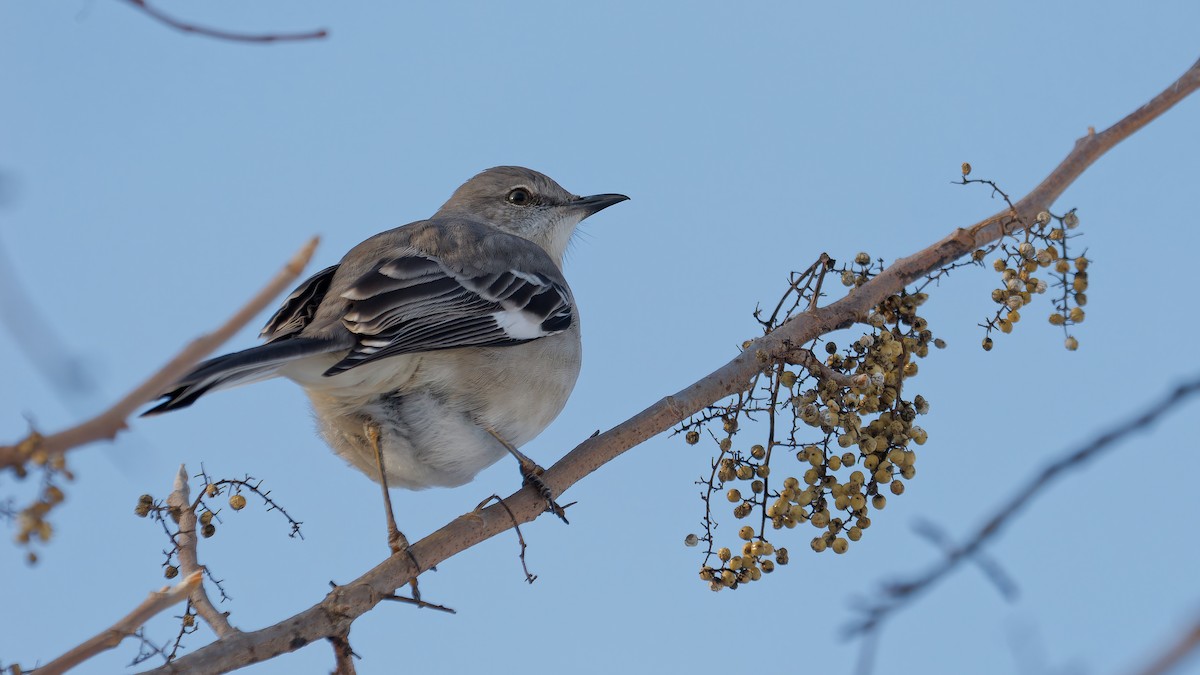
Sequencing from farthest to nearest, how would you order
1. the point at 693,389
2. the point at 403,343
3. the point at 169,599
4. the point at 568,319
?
the point at 568,319
the point at 403,343
the point at 693,389
the point at 169,599

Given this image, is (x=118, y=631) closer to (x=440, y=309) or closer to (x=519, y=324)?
(x=440, y=309)

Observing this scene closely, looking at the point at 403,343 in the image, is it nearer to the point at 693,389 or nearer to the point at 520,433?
the point at 520,433

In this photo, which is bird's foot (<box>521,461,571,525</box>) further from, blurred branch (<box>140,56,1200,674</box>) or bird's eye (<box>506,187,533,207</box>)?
bird's eye (<box>506,187,533,207</box>)

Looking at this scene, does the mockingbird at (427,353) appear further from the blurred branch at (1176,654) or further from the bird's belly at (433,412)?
the blurred branch at (1176,654)

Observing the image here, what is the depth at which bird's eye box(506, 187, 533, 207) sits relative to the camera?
23.7 ft

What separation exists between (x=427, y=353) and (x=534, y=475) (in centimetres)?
68

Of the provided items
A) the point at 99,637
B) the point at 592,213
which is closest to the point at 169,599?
the point at 99,637

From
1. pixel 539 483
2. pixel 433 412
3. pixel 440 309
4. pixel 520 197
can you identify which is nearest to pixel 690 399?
pixel 539 483

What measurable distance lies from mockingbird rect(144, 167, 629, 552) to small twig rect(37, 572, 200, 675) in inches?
71.7

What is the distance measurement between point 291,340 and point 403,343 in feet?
1.53

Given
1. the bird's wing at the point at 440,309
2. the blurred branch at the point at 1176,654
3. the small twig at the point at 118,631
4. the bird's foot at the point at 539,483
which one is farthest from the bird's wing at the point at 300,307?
the blurred branch at the point at 1176,654

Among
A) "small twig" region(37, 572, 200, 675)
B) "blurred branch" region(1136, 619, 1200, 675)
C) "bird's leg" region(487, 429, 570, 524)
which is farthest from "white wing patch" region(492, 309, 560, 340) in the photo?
A: "blurred branch" region(1136, 619, 1200, 675)

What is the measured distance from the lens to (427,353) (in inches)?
190

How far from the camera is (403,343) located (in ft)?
15.3
